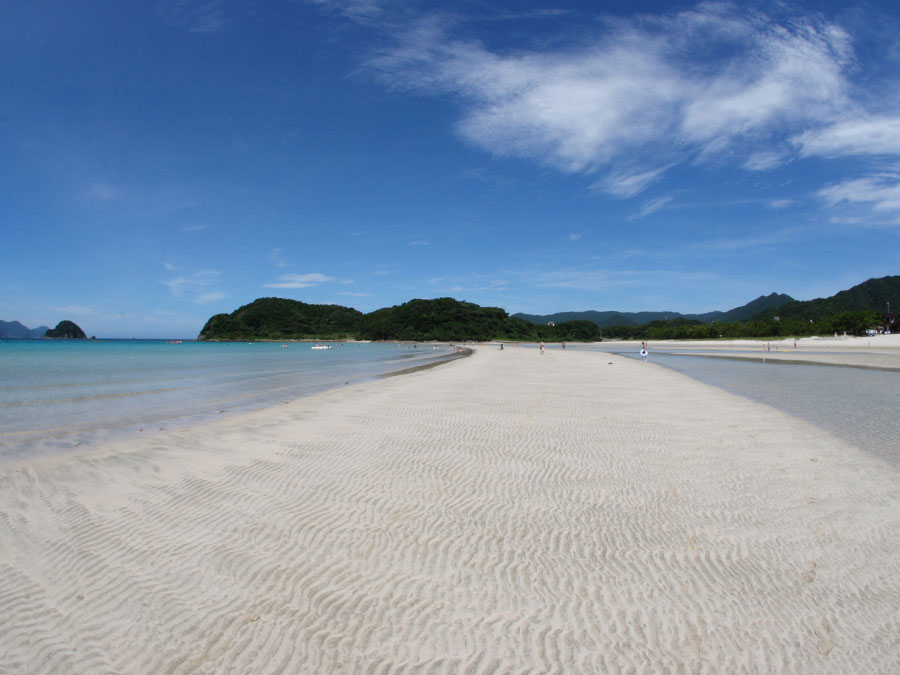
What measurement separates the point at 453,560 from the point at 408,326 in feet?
572

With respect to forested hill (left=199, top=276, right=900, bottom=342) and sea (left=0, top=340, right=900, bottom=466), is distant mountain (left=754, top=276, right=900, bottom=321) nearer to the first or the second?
forested hill (left=199, top=276, right=900, bottom=342)

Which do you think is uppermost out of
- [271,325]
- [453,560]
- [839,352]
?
A: [271,325]

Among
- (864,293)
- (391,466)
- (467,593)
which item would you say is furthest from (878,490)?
(864,293)

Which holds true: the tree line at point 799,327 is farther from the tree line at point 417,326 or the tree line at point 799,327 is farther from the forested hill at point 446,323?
the tree line at point 417,326

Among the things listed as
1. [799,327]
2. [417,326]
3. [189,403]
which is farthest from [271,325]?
[189,403]

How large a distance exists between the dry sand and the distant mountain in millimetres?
181441

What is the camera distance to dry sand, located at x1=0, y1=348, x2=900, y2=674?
3.15 meters

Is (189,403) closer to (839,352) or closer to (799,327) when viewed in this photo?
(839,352)

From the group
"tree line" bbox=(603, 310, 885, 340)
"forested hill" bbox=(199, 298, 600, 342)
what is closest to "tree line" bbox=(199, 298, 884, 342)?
"forested hill" bbox=(199, 298, 600, 342)

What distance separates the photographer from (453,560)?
434cm

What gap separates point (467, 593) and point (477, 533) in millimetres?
1140

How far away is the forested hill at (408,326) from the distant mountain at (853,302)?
69.7 metres

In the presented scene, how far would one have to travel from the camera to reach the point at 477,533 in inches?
193

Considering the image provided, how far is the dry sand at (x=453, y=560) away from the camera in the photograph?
3146 millimetres
